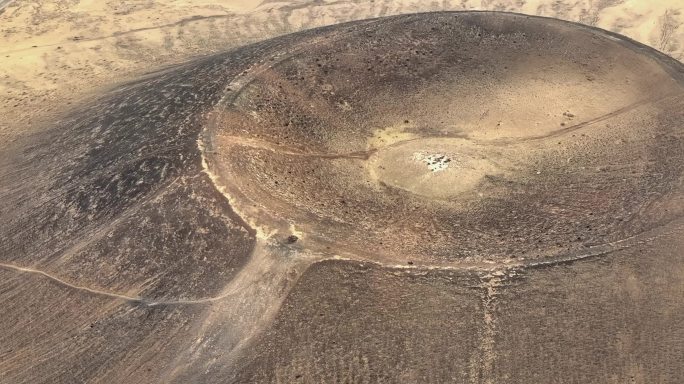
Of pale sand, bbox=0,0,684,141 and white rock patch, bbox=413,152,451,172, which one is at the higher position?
pale sand, bbox=0,0,684,141

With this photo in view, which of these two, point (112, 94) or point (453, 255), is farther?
point (112, 94)

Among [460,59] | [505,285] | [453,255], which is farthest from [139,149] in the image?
[460,59]

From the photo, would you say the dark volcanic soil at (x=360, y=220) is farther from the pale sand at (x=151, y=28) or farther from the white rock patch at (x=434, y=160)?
the pale sand at (x=151, y=28)

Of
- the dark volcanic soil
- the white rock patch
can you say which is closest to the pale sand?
the dark volcanic soil

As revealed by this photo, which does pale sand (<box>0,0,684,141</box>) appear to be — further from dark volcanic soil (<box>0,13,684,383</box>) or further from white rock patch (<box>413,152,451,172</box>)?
white rock patch (<box>413,152,451,172</box>)

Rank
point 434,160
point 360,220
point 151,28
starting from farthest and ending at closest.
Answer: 1. point 151,28
2. point 434,160
3. point 360,220

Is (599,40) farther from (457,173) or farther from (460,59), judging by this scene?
(457,173)

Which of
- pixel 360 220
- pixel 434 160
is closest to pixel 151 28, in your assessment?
pixel 434 160

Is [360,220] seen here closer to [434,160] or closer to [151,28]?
Answer: [434,160]
